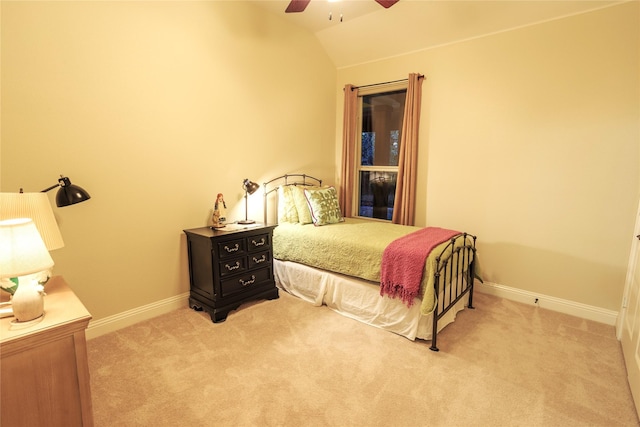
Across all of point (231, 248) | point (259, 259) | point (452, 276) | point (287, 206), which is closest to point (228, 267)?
point (231, 248)

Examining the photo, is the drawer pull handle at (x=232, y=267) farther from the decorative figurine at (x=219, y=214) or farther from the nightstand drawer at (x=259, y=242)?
the decorative figurine at (x=219, y=214)

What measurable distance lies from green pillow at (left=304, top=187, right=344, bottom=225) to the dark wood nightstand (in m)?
0.49

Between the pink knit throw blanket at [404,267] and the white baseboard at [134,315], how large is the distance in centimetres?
180

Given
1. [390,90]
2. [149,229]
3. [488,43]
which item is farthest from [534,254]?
[149,229]

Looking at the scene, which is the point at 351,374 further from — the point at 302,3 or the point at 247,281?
the point at 302,3

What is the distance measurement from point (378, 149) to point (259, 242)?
2029 millimetres

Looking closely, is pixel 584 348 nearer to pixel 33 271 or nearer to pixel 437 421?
pixel 437 421

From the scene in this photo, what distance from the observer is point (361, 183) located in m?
4.45

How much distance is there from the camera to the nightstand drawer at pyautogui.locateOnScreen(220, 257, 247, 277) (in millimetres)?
2779

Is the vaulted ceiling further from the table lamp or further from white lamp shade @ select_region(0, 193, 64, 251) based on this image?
the table lamp

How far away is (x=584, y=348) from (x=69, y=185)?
3.67m

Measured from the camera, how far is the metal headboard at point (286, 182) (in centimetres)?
361

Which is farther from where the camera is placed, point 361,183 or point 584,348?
point 361,183

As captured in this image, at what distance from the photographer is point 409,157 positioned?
12.1ft
